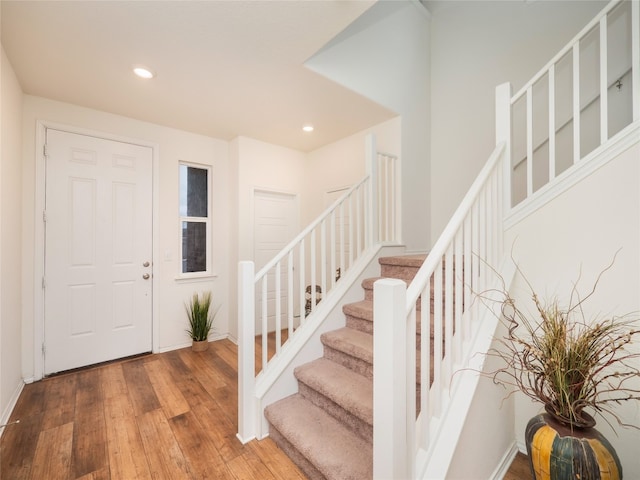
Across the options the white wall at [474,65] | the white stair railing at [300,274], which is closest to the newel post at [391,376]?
the white stair railing at [300,274]

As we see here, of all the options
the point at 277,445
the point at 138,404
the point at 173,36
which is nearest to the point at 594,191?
the point at 277,445

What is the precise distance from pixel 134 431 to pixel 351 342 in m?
1.59

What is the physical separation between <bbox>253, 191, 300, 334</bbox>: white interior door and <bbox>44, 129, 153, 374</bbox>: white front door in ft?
4.06

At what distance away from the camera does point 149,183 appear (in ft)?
10.5

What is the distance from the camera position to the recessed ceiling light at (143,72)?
2236mm

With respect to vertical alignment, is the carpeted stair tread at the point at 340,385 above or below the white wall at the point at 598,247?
below

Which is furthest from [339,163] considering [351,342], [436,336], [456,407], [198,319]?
[456,407]

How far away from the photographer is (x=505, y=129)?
1.94m

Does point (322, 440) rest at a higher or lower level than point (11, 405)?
higher

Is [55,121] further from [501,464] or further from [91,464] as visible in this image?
[501,464]

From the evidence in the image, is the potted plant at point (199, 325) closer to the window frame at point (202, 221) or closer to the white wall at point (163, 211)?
the white wall at point (163, 211)

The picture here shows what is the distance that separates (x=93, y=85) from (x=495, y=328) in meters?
3.64

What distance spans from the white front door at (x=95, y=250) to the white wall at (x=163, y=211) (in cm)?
9

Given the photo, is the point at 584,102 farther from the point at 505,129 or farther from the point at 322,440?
the point at 322,440
